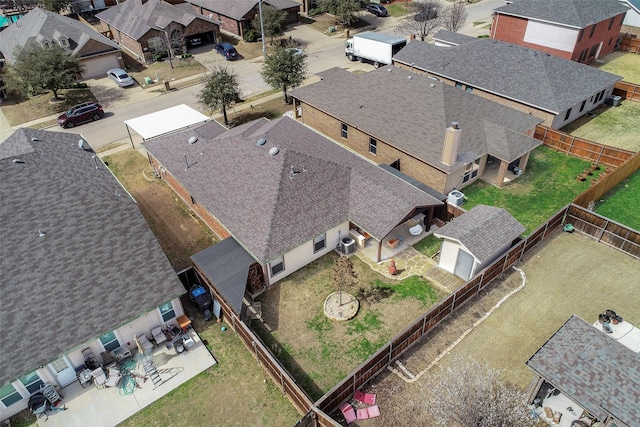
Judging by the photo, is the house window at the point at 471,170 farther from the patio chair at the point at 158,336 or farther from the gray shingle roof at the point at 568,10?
the gray shingle roof at the point at 568,10

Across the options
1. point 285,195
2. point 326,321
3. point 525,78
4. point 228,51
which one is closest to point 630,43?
point 525,78

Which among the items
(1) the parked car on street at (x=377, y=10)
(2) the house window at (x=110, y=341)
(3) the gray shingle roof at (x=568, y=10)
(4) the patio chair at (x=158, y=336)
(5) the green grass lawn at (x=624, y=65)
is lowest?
(4) the patio chair at (x=158, y=336)

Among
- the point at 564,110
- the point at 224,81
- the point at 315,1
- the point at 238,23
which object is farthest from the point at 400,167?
the point at 315,1

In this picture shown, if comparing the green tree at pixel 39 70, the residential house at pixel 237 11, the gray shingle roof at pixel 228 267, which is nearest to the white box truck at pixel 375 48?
the residential house at pixel 237 11

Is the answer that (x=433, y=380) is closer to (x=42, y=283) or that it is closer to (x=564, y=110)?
(x=42, y=283)

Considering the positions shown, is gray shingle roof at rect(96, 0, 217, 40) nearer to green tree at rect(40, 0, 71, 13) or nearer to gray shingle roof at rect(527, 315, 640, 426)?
green tree at rect(40, 0, 71, 13)

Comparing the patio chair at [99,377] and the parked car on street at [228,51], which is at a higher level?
the parked car on street at [228,51]

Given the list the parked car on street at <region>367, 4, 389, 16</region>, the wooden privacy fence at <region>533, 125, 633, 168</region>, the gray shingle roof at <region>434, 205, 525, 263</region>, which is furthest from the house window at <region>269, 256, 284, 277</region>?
the parked car on street at <region>367, 4, 389, 16</region>
